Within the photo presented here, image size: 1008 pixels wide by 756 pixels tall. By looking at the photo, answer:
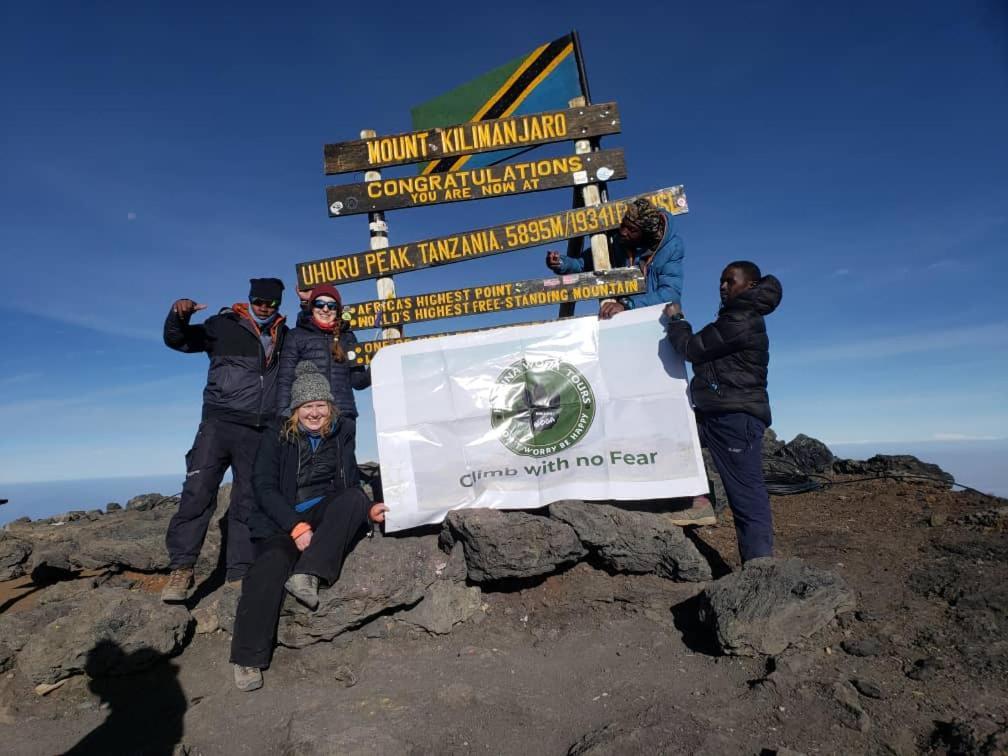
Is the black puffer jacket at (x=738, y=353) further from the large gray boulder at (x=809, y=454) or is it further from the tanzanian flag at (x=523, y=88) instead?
the large gray boulder at (x=809, y=454)

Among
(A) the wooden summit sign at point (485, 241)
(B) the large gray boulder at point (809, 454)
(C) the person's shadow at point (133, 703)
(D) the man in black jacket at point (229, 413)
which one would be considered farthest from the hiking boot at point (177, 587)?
(B) the large gray boulder at point (809, 454)

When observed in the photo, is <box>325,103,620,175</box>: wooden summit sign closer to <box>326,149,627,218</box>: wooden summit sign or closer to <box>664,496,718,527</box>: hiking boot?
<box>326,149,627,218</box>: wooden summit sign

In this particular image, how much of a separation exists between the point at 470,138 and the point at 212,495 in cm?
547

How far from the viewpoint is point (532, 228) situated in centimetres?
746

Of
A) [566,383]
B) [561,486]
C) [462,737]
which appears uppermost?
[566,383]

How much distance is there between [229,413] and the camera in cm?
574

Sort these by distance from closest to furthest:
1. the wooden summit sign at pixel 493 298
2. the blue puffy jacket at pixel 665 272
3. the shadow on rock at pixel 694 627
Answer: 1. the shadow on rock at pixel 694 627
2. the blue puffy jacket at pixel 665 272
3. the wooden summit sign at pixel 493 298

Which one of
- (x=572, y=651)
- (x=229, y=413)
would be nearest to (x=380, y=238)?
(x=229, y=413)

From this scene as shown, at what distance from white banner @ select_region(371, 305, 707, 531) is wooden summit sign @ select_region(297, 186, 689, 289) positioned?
2004 mm

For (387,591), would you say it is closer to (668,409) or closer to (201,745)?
(201,745)

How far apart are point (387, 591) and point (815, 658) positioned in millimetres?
3397

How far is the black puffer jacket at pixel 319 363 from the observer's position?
5.59 metres

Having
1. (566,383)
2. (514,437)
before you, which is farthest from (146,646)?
(566,383)

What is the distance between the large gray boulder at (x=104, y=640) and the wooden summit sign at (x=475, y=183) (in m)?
5.08
